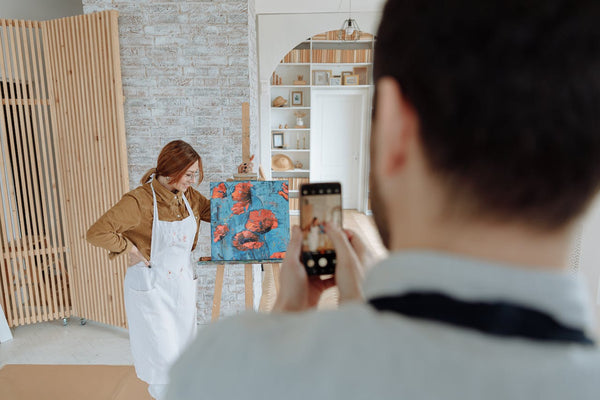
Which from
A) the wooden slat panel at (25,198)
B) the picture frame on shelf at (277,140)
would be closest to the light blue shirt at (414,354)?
the wooden slat panel at (25,198)

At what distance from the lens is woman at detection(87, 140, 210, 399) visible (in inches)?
81.3

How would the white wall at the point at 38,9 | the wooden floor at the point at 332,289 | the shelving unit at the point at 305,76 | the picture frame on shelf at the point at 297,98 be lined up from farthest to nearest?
1. the picture frame on shelf at the point at 297,98
2. the shelving unit at the point at 305,76
3. the wooden floor at the point at 332,289
4. the white wall at the point at 38,9

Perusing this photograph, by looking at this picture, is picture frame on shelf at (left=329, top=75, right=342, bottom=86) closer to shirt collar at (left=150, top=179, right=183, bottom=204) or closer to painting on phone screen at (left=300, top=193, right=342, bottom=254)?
shirt collar at (left=150, top=179, right=183, bottom=204)

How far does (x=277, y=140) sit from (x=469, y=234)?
273 inches

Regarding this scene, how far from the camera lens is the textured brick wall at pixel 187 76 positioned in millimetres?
2799

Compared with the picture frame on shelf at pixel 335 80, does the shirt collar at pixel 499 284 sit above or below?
below

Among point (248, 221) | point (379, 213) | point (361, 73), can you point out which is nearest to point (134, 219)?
point (248, 221)

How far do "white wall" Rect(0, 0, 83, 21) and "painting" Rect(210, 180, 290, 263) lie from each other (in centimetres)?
260

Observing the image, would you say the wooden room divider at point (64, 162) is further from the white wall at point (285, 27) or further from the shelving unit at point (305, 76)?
the shelving unit at point (305, 76)

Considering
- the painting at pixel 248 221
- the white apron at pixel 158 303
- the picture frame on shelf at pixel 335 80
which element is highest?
the picture frame on shelf at pixel 335 80

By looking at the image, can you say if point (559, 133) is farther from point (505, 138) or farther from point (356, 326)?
point (356, 326)

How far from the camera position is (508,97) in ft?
0.96

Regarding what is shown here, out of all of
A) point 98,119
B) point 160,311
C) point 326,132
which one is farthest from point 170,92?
point 326,132

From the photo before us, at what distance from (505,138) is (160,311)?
2.15 meters
